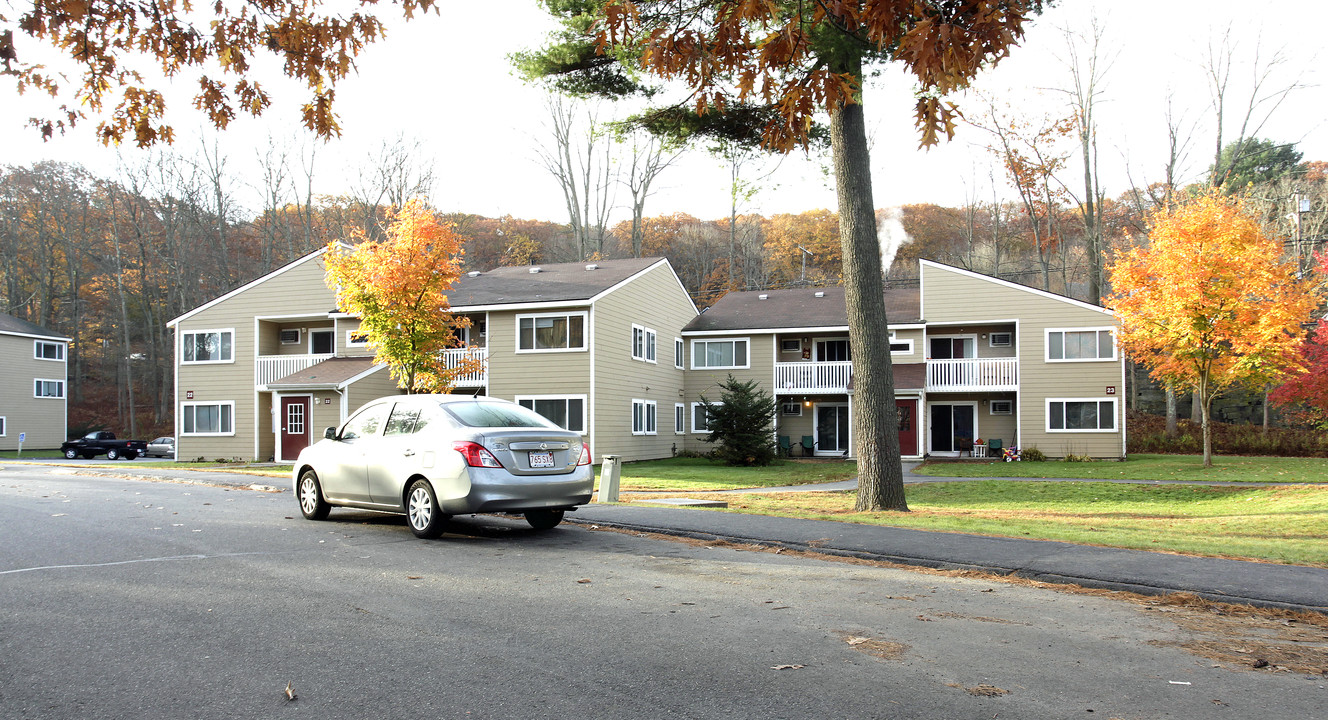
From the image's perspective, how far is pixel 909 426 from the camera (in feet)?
110

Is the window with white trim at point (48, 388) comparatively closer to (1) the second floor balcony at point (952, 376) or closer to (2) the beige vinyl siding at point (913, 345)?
(1) the second floor balcony at point (952, 376)

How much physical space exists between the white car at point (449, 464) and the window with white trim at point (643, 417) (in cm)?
2092

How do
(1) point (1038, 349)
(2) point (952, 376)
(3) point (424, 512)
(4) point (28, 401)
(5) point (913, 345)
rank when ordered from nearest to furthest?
1. (3) point (424, 512)
2. (1) point (1038, 349)
3. (2) point (952, 376)
4. (5) point (913, 345)
5. (4) point (28, 401)

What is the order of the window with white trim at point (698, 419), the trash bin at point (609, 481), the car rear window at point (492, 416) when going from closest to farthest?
the car rear window at point (492, 416) → the trash bin at point (609, 481) → the window with white trim at point (698, 419)

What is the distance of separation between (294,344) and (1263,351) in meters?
33.1

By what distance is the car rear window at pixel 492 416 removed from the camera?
9.84m

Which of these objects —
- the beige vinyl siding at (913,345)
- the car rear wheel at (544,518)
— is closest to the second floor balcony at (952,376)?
the beige vinyl siding at (913,345)

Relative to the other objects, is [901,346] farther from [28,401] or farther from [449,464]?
[28,401]

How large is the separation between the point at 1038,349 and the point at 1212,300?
7319 millimetres

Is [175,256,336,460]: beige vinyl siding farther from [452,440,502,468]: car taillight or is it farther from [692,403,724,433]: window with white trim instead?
[452,440,502,468]: car taillight

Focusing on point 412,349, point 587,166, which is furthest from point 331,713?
point 587,166

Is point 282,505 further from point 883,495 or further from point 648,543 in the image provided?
point 883,495

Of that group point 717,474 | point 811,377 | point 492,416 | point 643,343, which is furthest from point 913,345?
point 492,416

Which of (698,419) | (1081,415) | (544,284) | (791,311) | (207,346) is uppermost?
(544,284)
